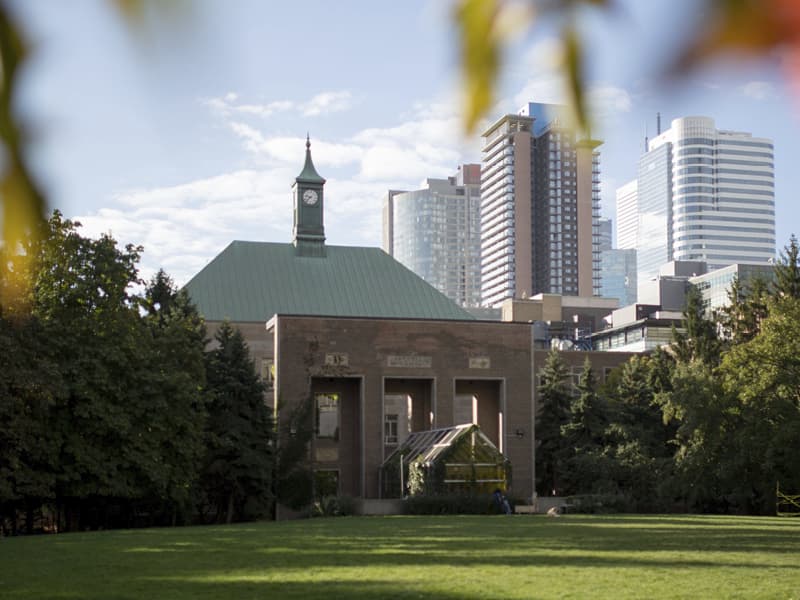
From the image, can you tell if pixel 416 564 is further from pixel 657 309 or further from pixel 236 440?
pixel 657 309

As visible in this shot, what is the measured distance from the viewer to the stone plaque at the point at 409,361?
6717cm

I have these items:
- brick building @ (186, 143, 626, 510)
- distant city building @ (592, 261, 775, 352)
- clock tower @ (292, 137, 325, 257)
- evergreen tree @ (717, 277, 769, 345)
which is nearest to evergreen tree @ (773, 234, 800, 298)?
evergreen tree @ (717, 277, 769, 345)

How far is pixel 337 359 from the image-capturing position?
2606 inches

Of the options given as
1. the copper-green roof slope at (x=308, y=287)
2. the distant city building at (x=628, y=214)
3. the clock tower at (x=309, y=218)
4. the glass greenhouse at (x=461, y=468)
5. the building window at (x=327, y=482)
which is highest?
the clock tower at (x=309, y=218)

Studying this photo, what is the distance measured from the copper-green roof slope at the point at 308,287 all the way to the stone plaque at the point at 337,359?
13567 mm

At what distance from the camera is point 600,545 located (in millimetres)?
25781

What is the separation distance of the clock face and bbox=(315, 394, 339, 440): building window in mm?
21001

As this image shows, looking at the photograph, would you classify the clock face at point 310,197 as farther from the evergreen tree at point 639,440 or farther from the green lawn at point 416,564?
the green lawn at point 416,564

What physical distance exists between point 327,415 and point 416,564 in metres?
49.5

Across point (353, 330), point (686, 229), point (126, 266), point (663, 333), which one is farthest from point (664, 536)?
point (663, 333)

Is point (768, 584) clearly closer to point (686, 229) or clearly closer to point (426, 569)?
point (426, 569)

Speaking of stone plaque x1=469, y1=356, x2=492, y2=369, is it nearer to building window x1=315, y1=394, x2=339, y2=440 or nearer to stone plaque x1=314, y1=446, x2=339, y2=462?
building window x1=315, y1=394, x2=339, y2=440

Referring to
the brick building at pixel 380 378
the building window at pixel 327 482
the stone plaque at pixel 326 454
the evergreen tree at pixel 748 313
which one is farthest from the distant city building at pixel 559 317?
the building window at pixel 327 482

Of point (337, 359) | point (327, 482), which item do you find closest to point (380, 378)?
point (337, 359)
